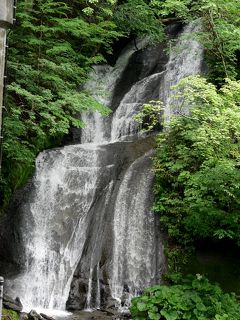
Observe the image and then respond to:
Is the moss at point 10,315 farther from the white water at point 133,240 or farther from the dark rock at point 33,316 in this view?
the white water at point 133,240

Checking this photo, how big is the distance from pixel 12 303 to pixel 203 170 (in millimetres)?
5259

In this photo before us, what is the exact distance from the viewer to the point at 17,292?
1021 centimetres

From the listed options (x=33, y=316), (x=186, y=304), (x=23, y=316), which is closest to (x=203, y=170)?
(x=186, y=304)

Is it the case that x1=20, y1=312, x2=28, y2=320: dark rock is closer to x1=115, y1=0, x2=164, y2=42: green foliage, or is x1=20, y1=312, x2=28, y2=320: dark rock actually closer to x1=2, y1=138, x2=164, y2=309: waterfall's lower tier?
x1=2, y1=138, x2=164, y2=309: waterfall's lower tier

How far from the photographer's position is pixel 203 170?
9.53 m

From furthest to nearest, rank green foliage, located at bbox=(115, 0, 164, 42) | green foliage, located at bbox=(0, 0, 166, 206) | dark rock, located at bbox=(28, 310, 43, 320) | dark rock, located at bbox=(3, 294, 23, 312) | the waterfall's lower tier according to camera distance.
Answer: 1. green foliage, located at bbox=(115, 0, 164, 42)
2. green foliage, located at bbox=(0, 0, 166, 206)
3. the waterfall's lower tier
4. dark rock, located at bbox=(3, 294, 23, 312)
5. dark rock, located at bbox=(28, 310, 43, 320)

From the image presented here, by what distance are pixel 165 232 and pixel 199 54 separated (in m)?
9.47

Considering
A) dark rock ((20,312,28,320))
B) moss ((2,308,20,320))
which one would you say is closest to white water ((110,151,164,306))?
dark rock ((20,312,28,320))

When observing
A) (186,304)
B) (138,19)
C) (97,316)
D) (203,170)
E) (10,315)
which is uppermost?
(138,19)

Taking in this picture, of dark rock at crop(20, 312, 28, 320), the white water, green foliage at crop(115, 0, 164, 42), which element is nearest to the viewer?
dark rock at crop(20, 312, 28, 320)

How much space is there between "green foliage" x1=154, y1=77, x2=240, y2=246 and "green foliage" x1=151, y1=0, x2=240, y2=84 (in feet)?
10.7

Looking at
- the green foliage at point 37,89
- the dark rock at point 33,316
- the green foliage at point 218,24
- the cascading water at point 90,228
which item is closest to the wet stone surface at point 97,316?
the cascading water at point 90,228

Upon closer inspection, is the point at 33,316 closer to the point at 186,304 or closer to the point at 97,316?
the point at 97,316

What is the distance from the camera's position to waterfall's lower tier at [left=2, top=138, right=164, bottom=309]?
33.8ft
